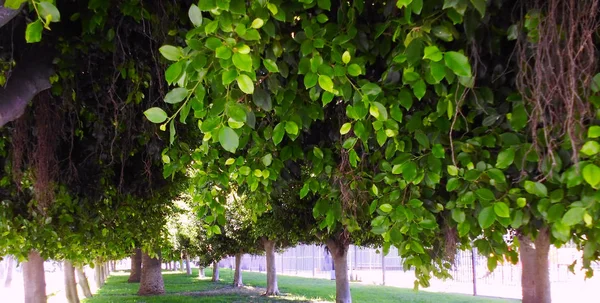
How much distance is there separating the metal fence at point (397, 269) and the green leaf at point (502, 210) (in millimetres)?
2490

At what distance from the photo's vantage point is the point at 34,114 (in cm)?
465

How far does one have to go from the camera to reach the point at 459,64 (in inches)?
70.5

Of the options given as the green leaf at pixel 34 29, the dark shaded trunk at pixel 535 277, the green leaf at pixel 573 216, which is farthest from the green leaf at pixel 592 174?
the dark shaded trunk at pixel 535 277

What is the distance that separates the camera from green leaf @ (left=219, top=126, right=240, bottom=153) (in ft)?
5.82

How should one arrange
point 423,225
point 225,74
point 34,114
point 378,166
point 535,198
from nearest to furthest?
point 225,74
point 535,198
point 423,225
point 378,166
point 34,114

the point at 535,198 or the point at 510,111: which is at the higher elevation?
the point at 510,111

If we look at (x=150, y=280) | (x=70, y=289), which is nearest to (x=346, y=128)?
(x=70, y=289)

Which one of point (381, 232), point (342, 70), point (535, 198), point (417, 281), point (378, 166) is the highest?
point (342, 70)

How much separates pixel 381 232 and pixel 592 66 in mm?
1192

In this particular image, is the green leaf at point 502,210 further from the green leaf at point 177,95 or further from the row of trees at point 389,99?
the green leaf at point 177,95

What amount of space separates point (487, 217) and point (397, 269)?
101 ft

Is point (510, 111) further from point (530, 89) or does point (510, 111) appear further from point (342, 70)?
point (342, 70)

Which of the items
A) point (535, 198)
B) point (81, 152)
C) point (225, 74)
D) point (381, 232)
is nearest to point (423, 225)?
point (381, 232)

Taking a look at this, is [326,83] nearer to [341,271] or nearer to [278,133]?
[278,133]
